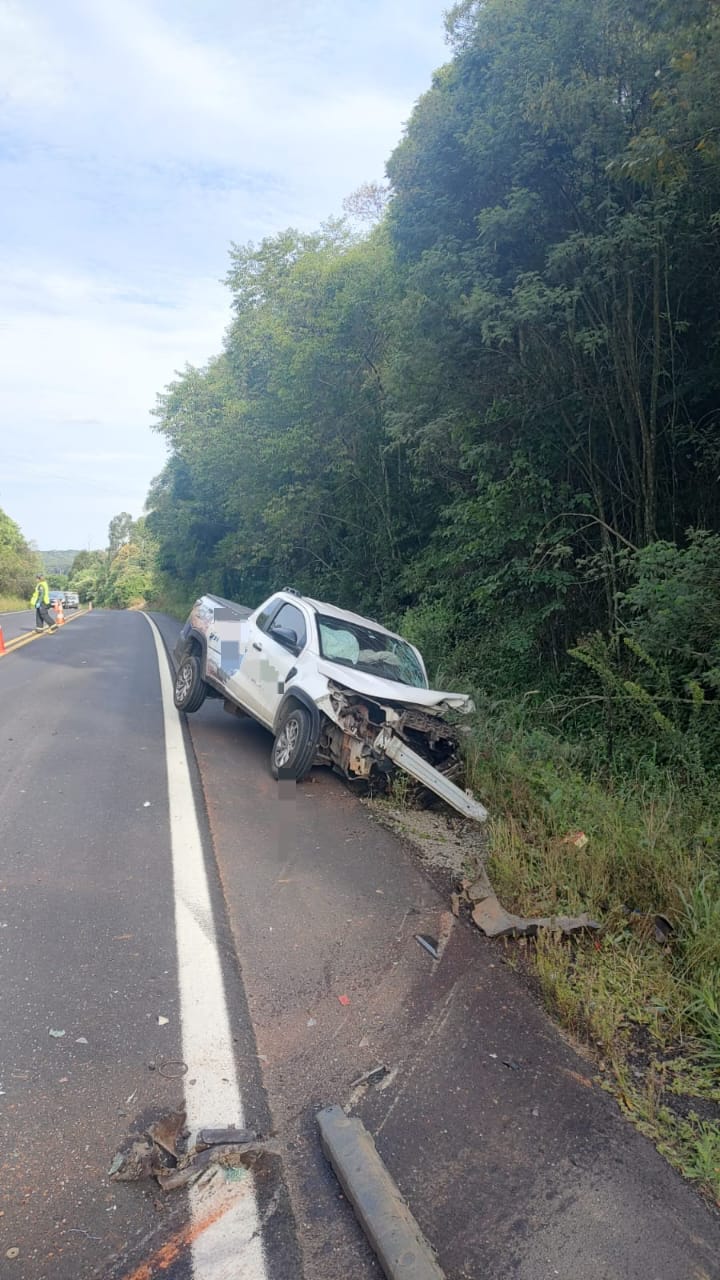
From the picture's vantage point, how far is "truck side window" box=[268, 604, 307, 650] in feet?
26.3

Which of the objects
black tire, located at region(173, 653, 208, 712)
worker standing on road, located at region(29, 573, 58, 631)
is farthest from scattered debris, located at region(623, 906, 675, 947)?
worker standing on road, located at region(29, 573, 58, 631)

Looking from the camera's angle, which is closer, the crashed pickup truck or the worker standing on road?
the crashed pickup truck

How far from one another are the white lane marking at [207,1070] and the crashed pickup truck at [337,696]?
5.27 feet

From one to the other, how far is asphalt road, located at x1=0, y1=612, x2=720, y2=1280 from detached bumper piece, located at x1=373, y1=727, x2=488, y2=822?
615 millimetres

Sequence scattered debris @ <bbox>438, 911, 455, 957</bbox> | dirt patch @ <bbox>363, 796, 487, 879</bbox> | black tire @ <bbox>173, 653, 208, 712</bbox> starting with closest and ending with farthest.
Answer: scattered debris @ <bbox>438, 911, 455, 957</bbox>
dirt patch @ <bbox>363, 796, 487, 879</bbox>
black tire @ <bbox>173, 653, 208, 712</bbox>

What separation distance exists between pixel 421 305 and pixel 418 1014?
853 centimetres

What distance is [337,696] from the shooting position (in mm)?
6914

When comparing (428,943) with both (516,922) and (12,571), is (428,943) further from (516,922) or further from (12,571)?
(12,571)

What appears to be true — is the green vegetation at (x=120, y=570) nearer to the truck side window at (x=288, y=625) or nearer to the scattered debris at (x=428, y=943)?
the truck side window at (x=288, y=625)

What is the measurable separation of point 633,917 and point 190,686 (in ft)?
21.6

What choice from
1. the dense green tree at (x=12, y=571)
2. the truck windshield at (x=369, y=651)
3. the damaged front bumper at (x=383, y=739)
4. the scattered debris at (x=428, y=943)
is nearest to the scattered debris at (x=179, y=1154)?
the scattered debris at (x=428, y=943)

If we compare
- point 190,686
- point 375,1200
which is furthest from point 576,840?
point 190,686

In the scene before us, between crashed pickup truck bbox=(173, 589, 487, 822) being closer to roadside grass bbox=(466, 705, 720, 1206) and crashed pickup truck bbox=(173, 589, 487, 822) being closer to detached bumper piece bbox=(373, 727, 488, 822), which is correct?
detached bumper piece bbox=(373, 727, 488, 822)

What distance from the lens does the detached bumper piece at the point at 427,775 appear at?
6191 mm
